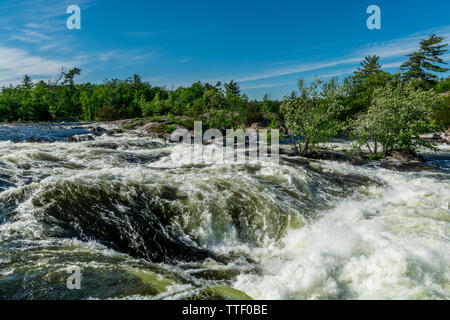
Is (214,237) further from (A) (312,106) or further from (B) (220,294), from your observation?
(A) (312,106)

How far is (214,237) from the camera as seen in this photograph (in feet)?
21.7

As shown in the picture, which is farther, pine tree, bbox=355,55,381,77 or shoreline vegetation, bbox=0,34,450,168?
pine tree, bbox=355,55,381,77

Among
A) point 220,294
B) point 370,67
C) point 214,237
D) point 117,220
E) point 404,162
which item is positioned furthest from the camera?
point 370,67

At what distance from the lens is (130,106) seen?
63.0 meters

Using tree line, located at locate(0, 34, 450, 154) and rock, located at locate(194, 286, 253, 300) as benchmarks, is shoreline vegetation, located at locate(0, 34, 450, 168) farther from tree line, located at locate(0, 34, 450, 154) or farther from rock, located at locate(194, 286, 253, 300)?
rock, located at locate(194, 286, 253, 300)

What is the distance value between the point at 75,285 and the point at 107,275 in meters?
0.43

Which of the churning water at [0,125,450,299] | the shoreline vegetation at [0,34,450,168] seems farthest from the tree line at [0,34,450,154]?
the churning water at [0,125,450,299]

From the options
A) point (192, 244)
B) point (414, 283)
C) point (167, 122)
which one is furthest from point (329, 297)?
point (167, 122)

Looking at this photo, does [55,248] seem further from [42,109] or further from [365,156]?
[42,109]

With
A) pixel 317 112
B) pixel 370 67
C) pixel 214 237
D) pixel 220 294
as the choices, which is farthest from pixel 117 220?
pixel 370 67

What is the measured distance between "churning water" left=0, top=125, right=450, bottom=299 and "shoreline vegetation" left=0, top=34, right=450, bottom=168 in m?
7.04

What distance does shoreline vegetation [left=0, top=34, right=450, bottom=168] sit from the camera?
16406 millimetres

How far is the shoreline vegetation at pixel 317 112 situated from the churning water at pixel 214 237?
23.1 ft

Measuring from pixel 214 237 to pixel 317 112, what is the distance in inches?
516
